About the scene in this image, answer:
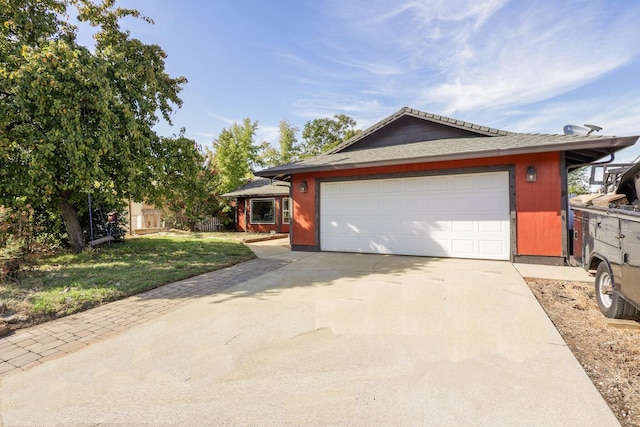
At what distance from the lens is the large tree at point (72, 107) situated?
598 cm

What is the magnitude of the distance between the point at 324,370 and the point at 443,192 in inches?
257

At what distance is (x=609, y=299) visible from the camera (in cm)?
362

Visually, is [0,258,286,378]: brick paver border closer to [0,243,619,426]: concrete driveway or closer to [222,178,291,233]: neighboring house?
[0,243,619,426]: concrete driveway

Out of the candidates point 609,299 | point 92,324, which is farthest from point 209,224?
point 609,299

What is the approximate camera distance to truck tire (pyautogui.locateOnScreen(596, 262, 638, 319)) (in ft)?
10.9

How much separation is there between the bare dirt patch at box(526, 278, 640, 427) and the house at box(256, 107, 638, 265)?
256 centimetres

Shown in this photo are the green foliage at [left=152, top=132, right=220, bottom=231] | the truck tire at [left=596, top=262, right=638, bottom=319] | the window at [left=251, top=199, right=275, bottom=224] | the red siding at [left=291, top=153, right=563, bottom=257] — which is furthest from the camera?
the window at [left=251, top=199, right=275, bottom=224]

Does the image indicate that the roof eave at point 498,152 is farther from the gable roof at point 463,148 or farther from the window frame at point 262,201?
the window frame at point 262,201

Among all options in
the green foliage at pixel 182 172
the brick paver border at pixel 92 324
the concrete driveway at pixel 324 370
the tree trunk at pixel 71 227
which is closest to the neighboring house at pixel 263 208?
the green foliage at pixel 182 172


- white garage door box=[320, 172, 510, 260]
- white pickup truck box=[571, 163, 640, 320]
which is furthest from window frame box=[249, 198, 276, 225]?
white pickup truck box=[571, 163, 640, 320]

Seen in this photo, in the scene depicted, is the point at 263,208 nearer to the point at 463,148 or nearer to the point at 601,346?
the point at 463,148

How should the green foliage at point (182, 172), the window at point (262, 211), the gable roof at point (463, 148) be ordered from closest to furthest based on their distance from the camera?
the gable roof at point (463, 148)
the green foliage at point (182, 172)
the window at point (262, 211)

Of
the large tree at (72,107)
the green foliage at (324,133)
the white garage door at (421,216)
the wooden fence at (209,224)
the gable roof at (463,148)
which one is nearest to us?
the large tree at (72,107)

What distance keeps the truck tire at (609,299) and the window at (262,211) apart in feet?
48.2
